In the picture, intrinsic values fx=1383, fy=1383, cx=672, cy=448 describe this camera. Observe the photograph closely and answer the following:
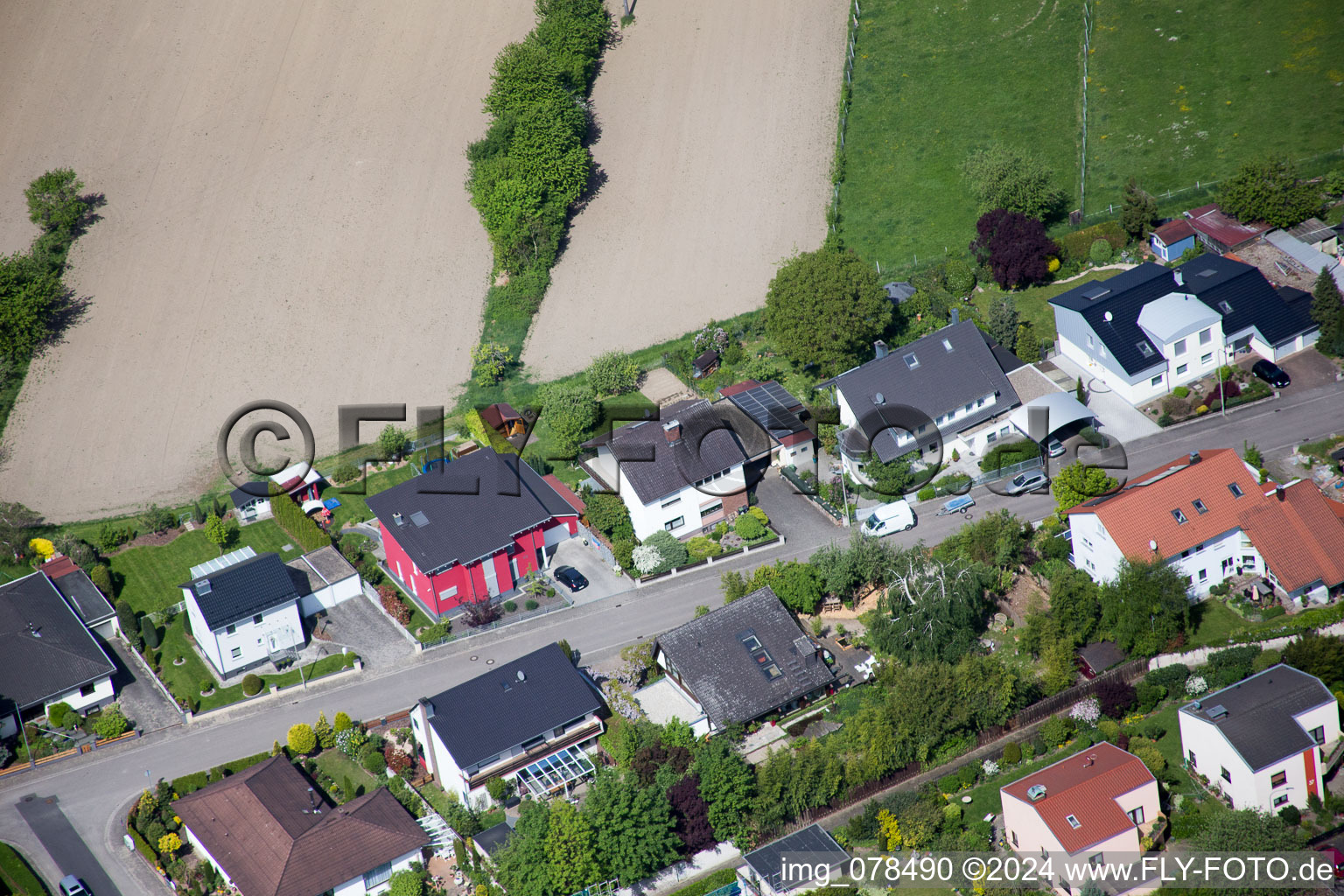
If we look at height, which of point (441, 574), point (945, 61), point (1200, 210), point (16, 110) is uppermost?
point (16, 110)

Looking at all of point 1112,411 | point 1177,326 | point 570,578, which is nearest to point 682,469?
point 570,578

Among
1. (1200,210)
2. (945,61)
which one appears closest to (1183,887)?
(1200,210)

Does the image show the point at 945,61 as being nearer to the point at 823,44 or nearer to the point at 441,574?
the point at 823,44

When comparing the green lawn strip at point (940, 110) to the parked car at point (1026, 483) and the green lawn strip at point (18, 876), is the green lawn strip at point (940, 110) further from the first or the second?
the green lawn strip at point (18, 876)

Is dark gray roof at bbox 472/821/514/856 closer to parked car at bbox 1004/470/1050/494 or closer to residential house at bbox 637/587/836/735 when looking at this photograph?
residential house at bbox 637/587/836/735

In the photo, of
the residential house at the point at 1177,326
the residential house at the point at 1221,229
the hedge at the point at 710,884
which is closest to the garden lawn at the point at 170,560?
the hedge at the point at 710,884

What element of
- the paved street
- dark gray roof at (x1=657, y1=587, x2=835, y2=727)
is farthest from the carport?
dark gray roof at (x1=657, y1=587, x2=835, y2=727)

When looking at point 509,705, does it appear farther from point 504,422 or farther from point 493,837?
point 504,422
